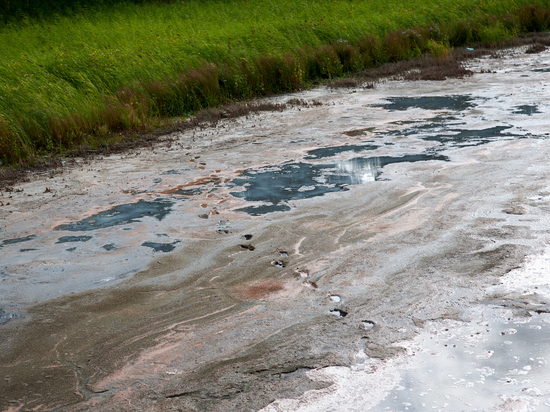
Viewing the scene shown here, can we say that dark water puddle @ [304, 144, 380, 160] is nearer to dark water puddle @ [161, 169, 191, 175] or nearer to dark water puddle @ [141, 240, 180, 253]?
dark water puddle @ [161, 169, 191, 175]

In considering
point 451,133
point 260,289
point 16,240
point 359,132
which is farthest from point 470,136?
point 16,240

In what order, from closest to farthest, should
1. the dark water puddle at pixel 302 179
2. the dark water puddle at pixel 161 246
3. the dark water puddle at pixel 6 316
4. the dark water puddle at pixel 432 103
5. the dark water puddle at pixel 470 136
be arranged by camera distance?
the dark water puddle at pixel 6 316 < the dark water puddle at pixel 161 246 < the dark water puddle at pixel 302 179 < the dark water puddle at pixel 470 136 < the dark water puddle at pixel 432 103

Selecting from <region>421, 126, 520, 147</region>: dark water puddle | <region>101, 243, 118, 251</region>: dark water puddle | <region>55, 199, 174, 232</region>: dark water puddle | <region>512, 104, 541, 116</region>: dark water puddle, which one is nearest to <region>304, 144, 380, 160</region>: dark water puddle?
<region>421, 126, 520, 147</region>: dark water puddle

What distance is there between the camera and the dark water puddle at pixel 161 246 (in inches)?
189

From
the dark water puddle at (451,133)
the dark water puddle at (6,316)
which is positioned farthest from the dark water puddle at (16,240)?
the dark water puddle at (451,133)

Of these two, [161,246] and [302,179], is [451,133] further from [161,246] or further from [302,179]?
[161,246]

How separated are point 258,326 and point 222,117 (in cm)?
747

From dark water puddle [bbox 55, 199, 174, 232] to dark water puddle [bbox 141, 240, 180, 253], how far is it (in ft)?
2.05

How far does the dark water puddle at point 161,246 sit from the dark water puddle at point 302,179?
0.93 metres

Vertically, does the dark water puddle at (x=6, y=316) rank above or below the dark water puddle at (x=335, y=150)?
above

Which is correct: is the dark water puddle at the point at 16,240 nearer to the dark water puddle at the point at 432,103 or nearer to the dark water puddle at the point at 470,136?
the dark water puddle at the point at 470,136

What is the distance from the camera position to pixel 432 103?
1046 centimetres

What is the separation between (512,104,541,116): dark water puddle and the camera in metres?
8.94

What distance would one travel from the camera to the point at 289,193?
6.07 metres
